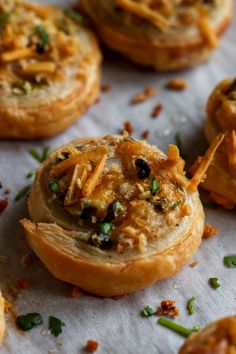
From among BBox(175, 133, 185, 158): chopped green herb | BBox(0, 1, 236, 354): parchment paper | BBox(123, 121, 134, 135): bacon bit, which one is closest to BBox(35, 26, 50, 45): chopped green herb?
BBox(0, 1, 236, 354): parchment paper

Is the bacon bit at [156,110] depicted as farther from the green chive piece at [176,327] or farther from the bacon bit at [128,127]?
the green chive piece at [176,327]

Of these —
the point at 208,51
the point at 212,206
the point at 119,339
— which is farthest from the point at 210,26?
the point at 119,339

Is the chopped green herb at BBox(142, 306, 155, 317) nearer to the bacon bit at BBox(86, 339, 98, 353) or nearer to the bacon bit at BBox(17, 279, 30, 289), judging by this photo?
the bacon bit at BBox(86, 339, 98, 353)

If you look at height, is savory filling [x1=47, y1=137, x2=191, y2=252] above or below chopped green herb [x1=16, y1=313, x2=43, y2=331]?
above

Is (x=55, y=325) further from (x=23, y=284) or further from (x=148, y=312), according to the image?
(x=148, y=312)

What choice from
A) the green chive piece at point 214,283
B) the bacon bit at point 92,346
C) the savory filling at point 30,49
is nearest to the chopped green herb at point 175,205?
the green chive piece at point 214,283

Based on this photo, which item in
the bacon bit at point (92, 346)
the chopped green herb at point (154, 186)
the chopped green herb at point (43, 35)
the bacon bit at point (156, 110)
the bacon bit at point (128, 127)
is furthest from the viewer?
the bacon bit at point (156, 110)

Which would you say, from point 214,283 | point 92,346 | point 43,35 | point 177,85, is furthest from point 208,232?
point 43,35
